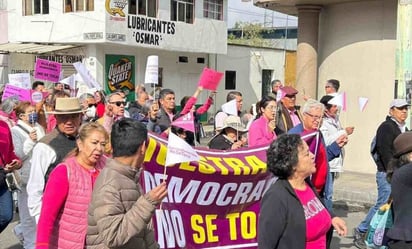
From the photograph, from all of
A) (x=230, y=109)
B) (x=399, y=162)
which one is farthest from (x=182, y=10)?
(x=399, y=162)

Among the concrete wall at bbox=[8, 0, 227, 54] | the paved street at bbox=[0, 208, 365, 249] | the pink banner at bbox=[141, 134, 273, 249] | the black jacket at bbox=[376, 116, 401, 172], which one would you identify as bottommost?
the paved street at bbox=[0, 208, 365, 249]

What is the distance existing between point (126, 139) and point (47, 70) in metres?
7.94

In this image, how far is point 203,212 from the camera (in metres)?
5.18

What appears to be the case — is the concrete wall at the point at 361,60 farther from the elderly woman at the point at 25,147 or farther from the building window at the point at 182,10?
the building window at the point at 182,10

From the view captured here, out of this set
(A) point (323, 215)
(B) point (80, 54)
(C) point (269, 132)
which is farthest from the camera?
(B) point (80, 54)

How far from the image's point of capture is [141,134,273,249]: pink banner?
4.93 metres

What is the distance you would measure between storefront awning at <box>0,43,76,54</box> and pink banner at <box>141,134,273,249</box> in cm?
2051

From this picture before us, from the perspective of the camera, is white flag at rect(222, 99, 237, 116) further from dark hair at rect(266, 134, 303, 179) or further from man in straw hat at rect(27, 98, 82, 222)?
dark hair at rect(266, 134, 303, 179)

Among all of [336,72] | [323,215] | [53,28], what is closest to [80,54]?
[53,28]

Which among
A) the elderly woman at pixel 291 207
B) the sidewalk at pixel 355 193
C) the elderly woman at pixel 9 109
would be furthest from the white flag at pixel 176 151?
the sidewalk at pixel 355 193

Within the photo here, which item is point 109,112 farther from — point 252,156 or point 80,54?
point 80,54

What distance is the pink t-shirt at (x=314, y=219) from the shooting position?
3.33 meters

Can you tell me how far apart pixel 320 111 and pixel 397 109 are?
5.78 feet

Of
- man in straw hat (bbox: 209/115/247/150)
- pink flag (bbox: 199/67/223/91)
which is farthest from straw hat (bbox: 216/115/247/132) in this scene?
pink flag (bbox: 199/67/223/91)
